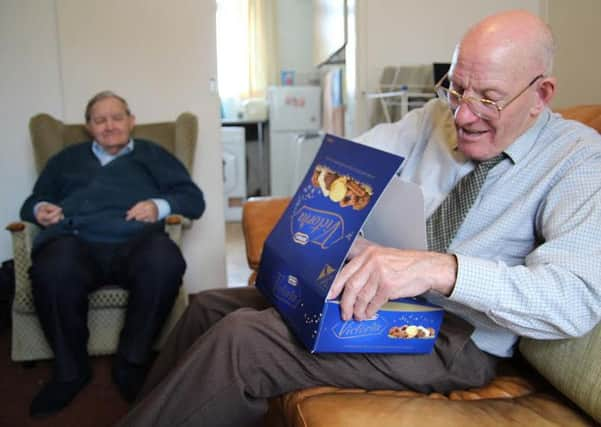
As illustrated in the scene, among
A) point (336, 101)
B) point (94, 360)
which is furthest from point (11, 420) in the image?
point (336, 101)

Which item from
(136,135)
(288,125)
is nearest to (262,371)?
(136,135)

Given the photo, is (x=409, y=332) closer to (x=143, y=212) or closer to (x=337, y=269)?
(x=337, y=269)

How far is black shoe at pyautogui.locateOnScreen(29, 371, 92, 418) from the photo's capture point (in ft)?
5.42

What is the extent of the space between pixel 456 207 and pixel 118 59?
1896mm

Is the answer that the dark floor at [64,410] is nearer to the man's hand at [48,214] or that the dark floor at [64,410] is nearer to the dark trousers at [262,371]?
the man's hand at [48,214]

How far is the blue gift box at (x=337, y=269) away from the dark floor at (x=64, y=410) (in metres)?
0.92

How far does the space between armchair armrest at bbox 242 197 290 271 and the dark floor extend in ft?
2.07

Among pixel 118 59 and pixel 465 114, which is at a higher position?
pixel 118 59

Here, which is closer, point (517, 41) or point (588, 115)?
point (517, 41)

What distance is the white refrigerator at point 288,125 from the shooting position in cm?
472

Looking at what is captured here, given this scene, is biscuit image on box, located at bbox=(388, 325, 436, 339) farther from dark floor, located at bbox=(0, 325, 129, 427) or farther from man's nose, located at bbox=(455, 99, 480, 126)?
dark floor, located at bbox=(0, 325, 129, 427)

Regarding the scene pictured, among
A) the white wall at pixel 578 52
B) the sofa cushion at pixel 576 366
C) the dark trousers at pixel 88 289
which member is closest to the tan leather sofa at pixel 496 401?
the sofa cushion at pixel 576 366

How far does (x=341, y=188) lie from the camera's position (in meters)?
1.00

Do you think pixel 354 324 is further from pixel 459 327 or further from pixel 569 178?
pixel 569 178
